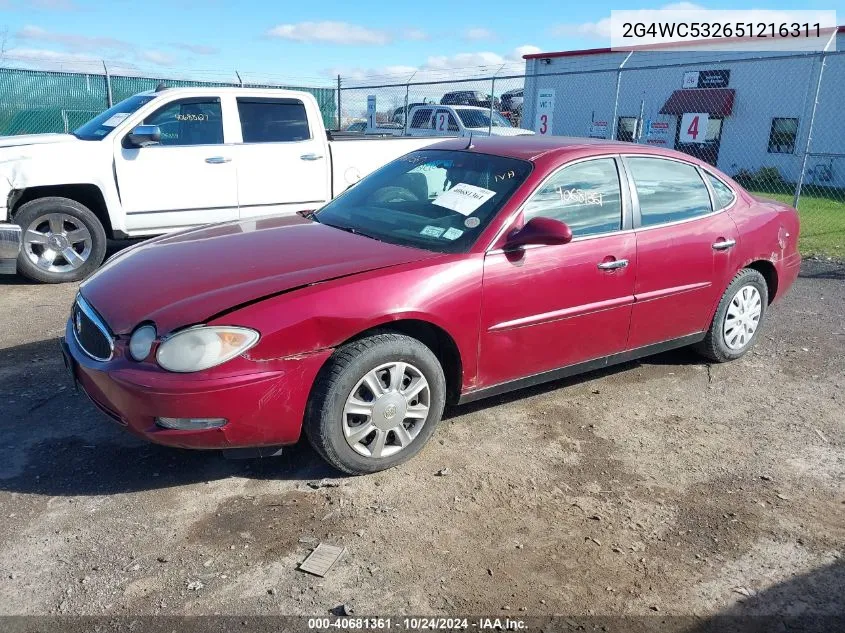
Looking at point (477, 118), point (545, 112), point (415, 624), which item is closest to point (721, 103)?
point (545, 112)

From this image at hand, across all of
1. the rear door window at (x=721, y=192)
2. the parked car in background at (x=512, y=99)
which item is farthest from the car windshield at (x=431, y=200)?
the parked car in background at (x=512, y=99)

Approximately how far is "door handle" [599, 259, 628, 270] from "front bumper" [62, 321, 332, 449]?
1.78m

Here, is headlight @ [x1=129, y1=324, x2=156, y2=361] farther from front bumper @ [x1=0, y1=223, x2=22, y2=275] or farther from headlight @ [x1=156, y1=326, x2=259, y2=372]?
front bumper @ [x1=0, y1=223, x2=22, y2=275]

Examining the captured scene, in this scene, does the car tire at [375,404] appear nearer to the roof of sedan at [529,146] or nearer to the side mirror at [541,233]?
the side mirror at [541,233]

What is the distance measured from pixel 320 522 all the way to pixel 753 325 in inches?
149

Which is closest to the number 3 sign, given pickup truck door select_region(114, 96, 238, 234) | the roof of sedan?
pickup truck door select_region(114, 96, 238, 234)

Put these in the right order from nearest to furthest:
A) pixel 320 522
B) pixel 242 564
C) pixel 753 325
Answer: pixel 242 564, pixel 320 522, pixel 753 325

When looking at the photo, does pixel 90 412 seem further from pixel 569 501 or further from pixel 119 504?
pixel 569 501

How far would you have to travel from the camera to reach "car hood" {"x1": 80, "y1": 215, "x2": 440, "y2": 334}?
3146mm

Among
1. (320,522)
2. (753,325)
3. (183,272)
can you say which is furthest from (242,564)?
(753,325)

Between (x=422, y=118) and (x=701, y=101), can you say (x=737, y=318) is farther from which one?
(x=701, y=101)

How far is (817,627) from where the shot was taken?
2.55 meters

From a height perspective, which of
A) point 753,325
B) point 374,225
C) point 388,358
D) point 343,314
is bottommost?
point 753,325

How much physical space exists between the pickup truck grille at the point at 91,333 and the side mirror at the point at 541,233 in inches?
80.1
